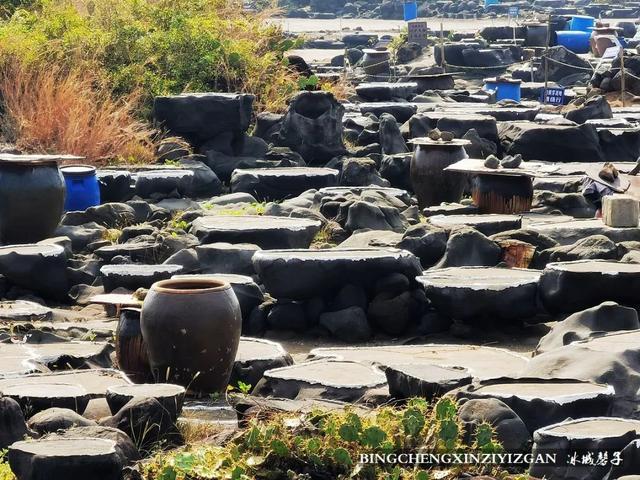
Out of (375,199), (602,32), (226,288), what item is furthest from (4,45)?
(602,32)

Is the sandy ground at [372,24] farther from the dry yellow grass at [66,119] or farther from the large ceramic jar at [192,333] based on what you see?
the large ceramic jar at [192,333]

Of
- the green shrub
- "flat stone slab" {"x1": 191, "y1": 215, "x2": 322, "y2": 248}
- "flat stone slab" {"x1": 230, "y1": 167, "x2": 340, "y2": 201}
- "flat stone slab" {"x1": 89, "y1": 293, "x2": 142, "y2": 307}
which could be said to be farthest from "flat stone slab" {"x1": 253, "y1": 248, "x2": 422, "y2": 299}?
the green shrub

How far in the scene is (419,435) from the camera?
4703 millimetres

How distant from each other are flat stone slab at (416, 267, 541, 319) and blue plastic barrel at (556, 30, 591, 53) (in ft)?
104

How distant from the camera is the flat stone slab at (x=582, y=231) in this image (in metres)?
9.67

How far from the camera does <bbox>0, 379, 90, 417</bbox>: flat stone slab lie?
18.5 feet

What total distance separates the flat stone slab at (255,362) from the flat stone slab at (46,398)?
1.02 meters

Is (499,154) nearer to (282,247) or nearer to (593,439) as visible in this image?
(282,247)

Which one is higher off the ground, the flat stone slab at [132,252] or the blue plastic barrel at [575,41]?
the flat stone slab at [132,252]

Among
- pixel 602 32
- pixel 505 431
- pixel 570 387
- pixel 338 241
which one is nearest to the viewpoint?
pixel 505 431

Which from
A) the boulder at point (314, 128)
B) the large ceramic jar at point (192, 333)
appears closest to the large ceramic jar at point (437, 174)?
the boulder at point (314, 128)

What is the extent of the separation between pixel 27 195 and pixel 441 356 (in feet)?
13.6

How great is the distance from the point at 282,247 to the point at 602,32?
30.7 m

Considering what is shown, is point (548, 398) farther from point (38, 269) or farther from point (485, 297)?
point (38, 269)
